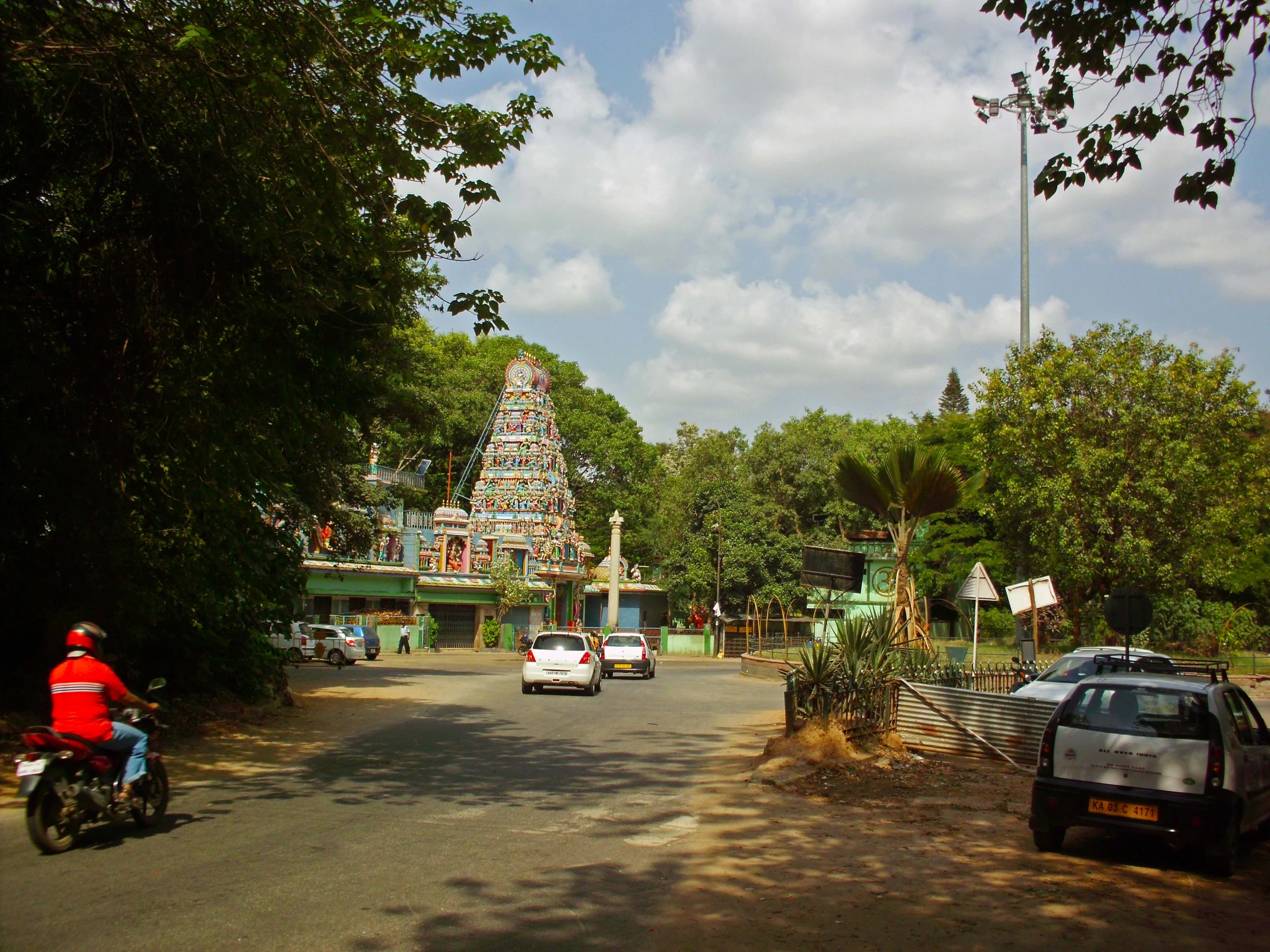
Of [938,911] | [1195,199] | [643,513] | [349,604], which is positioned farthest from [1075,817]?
[643,513]

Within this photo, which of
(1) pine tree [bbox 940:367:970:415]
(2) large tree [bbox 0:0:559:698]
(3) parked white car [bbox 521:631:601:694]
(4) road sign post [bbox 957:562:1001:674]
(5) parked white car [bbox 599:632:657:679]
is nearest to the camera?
(2) large tree [bbox 0:0:559:698]

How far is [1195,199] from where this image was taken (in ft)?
25.6

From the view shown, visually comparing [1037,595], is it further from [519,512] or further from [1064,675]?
[519,512]

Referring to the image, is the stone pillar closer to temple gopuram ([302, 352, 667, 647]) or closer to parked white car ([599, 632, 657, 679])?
temple gopuram ([302, 352, 667, 647])

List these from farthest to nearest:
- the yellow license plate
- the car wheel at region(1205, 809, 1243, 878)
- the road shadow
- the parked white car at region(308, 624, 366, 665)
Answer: the parked white car at region(308, 624, 366, 665), the yellow license plate, the car wheel at region(1205, 809, 1243, 878), the road shadow

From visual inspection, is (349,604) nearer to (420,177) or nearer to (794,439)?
(794,439)

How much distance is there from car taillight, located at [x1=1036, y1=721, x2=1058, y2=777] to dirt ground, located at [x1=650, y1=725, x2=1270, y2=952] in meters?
0.66

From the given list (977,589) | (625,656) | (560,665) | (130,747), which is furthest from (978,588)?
(625,656)

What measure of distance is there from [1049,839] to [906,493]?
10.4 meters

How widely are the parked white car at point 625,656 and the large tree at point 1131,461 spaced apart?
531 inches

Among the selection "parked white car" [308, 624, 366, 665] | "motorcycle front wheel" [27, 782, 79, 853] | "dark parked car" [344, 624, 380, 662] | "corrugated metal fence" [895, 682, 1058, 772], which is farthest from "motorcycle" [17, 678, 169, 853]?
"dark parked car" [344, 624, 380, 662]

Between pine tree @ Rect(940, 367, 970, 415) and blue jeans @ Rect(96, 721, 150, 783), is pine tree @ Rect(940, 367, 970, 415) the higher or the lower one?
the higher one

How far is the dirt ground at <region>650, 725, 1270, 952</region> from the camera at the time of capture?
6145 millimetres

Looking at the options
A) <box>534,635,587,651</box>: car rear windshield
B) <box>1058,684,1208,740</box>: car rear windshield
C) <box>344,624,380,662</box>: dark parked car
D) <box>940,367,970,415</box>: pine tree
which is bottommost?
<box>344,624,380,662</box>: dark parked car
